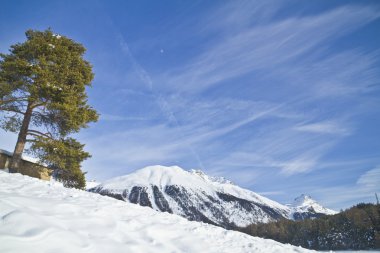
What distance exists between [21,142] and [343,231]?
7760cm

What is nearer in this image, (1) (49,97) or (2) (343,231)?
(1) (49,97)

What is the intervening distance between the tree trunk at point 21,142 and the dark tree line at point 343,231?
65.5m

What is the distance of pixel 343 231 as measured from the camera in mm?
78250

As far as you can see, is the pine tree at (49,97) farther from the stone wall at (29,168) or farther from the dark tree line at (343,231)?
the dark tree line at (343,231)

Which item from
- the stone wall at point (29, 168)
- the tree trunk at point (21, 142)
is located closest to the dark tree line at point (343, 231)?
the stone wall at point (29, 168)

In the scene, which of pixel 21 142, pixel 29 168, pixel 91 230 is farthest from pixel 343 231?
pixel 91 230

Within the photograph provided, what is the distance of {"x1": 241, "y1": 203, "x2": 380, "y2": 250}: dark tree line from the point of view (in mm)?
70188

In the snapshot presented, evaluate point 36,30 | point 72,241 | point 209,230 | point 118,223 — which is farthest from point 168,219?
point 36,30

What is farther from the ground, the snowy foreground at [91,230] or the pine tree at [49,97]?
the pine tree at [49,97]

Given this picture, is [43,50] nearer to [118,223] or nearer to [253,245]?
[118,223]

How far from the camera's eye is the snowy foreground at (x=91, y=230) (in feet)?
23.0

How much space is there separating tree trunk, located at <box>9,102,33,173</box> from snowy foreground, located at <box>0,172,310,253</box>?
8202 millimetres

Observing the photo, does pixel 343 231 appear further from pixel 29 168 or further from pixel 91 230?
pixel 91 230

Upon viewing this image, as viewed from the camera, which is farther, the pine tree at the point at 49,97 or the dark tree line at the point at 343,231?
the dark tree line at the point at 343,231
